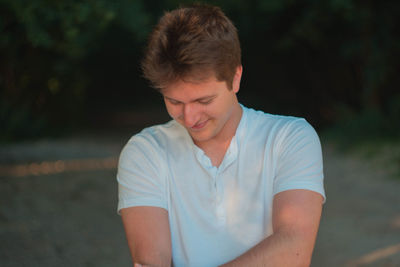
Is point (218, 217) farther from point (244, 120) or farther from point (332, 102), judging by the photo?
point (332, 102)

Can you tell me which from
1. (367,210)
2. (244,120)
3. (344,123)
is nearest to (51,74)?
(344,123)

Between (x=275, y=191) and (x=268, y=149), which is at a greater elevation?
A: (x=268, y=149)

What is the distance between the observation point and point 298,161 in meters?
1.77

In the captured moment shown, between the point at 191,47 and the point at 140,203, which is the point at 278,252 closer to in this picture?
the point at 140,203

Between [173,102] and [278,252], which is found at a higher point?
[173,102]

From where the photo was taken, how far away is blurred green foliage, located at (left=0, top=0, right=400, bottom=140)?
8.61 m

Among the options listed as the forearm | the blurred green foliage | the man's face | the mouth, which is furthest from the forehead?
the blurred green foliage

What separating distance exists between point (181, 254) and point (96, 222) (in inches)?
136

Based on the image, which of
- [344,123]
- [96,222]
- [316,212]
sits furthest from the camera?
[344,123]

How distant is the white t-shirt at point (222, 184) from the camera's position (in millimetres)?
1788

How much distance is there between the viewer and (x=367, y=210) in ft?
17.9

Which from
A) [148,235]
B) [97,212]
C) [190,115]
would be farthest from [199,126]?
[97,212]

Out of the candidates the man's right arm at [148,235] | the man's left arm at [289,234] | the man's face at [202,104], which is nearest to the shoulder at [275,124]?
the man's face at [202,104]

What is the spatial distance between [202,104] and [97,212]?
12.7 ft
